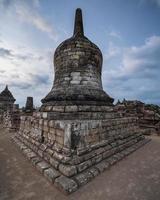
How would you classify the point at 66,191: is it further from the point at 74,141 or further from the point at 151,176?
the point at 151,176

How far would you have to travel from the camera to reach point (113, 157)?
161 inches

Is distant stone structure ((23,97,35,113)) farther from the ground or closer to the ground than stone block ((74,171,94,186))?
farther from the ground

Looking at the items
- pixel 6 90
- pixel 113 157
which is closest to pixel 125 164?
pixel 113 157

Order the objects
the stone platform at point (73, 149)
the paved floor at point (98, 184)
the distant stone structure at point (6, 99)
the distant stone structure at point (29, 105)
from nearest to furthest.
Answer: the paved floor at point (98, 184)
the stone platform at point (73, 149)
the distant stone structure at point (29, 105)
the distant stone structure at point (6, 99)

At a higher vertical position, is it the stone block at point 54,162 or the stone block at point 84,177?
the stone block at point 54,162

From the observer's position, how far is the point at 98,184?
113 inches

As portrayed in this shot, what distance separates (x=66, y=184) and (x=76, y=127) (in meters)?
1.26

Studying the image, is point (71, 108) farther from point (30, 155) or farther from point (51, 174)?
point (51, 174)

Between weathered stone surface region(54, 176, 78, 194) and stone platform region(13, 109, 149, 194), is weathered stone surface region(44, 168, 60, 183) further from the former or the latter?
weathered stone surface region(54, 176, 78, 194)

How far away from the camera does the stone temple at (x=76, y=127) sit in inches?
123

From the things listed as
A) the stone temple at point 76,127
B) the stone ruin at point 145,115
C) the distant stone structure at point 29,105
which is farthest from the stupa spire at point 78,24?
the distant stone structure at point 29,105

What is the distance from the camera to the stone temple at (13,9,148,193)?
3125 millimetres

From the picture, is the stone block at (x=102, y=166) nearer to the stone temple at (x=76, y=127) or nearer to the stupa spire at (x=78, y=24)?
the stone temple at (x=76, y=127)

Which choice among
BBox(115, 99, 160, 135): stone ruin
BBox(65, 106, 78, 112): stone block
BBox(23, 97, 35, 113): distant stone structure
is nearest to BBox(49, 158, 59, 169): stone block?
BBox(65, 106, 78, 112): stone block
